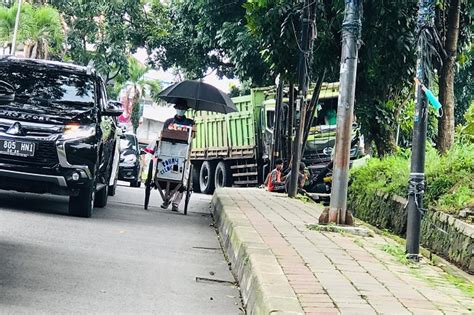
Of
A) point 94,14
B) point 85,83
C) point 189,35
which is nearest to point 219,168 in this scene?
point 189,35

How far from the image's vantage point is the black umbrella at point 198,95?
13.2 meters

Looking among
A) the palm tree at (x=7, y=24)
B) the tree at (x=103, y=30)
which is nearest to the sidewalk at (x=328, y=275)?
the tree at (x=103, y=30)

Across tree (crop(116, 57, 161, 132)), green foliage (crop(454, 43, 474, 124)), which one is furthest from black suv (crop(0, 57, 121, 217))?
tree (crop(116, 57, 161, 132))

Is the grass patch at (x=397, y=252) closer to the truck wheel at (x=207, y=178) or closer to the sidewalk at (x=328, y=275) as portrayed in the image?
the sidewalk at (x=328, y=275)

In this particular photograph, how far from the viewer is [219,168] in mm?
24969

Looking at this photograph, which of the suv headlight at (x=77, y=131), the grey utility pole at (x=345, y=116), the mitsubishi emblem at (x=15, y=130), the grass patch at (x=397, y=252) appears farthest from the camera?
the suv headlight at (x=77, y=131)

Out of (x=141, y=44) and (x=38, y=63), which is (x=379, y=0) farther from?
(x=141, y=44)

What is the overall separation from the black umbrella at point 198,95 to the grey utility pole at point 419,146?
656cm

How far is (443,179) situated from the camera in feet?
29.3

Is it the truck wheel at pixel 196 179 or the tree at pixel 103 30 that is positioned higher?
the tree at pixel 103 30

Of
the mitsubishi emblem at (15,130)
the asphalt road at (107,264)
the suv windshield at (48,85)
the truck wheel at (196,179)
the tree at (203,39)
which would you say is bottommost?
the asphalt road at (107,264)

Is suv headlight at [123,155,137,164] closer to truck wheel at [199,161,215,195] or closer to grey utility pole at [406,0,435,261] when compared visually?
truck wheel at [199,161,215,195]

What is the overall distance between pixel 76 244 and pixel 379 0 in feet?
21.9

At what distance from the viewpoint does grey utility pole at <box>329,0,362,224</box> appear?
29.0 ft
